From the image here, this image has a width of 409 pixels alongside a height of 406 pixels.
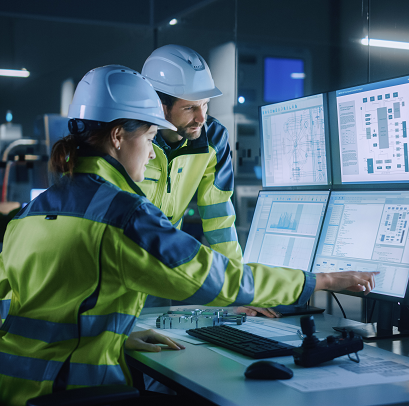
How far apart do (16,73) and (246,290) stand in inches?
176

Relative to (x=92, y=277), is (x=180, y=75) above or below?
above

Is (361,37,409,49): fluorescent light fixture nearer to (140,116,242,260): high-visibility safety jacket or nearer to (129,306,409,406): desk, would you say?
(140,116,242,260): high-visibility safety jacket

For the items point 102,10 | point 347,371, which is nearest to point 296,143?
point 347,371

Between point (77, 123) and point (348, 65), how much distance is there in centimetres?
194

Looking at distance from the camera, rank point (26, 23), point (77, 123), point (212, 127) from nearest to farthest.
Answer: point (77, 123) → point (212, 127) → point (26, 23)

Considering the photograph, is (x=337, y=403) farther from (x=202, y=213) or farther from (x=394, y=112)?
(x=202, y=213)

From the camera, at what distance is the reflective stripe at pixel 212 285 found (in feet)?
3.71

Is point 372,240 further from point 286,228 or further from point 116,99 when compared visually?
point 116,99

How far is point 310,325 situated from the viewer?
118 centimetres

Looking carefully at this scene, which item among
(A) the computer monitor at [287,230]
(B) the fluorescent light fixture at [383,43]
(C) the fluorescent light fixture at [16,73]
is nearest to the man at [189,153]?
(A) the computer monitor at [287,230]

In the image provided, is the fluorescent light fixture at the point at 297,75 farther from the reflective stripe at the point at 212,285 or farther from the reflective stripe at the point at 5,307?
the reflective stripe at the point at 5,307

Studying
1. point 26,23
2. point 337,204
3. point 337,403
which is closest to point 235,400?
point 337,403

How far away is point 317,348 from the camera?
1173mm

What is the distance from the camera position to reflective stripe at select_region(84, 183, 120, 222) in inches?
43.7
